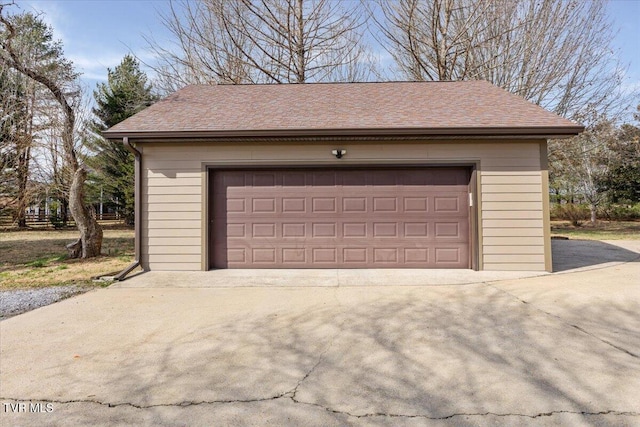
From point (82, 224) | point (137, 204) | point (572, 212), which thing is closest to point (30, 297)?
point (137, 204)

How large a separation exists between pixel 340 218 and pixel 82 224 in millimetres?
5919

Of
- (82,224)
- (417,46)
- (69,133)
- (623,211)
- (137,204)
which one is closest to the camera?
(137,204)

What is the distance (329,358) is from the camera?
2.72 m

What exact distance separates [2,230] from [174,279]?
16.8 metres

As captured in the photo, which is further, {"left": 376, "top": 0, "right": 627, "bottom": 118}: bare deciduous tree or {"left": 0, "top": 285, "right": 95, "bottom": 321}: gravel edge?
{"left": 376, "top": 0, "right": 627, "bottom": 118}: bare deciduous tree

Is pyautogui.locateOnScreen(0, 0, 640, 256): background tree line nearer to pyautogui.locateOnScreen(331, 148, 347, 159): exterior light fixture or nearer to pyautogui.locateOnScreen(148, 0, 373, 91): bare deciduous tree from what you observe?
pyautogui.locateOnScreen(148, 0, 373, 91): bare deciduous tree

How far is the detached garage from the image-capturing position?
611 centimetres

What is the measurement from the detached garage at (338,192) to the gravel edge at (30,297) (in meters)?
1.37

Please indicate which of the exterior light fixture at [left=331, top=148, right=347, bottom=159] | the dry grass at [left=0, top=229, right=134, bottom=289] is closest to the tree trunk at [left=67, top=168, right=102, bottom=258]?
the dry grass at [left=0, top=229, right=134, bottom=289]

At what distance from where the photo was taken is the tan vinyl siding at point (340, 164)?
241 inches

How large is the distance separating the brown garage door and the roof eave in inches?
30.4

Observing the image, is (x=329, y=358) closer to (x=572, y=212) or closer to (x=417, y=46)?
(x=417, y=46)

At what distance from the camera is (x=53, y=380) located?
2402 mm

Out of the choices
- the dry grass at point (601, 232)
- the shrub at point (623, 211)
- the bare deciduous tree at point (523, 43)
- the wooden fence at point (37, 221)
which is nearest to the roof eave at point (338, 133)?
the bare deciduous tree at point (523, 43)
